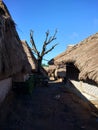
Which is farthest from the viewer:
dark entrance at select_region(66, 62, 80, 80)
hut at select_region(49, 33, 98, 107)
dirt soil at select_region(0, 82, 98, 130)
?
dark entrance at select_region(66, 62, 80, 80)

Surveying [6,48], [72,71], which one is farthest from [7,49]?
[72,71]

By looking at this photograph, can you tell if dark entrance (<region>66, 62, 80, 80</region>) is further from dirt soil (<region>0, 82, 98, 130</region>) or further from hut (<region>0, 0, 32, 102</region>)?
hut (<region>0, 0, 32, 102</region>)

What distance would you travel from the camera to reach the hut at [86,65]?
801 cm

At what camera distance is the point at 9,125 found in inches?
348

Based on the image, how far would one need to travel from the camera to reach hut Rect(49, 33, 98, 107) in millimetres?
8011

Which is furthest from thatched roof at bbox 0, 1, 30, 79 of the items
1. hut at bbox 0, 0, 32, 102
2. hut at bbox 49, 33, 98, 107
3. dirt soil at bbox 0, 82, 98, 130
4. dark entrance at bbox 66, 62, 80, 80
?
dark entrance at bbox 66, 62, 80, 80

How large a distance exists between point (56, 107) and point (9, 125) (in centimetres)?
480

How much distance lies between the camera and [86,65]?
8.96 meters

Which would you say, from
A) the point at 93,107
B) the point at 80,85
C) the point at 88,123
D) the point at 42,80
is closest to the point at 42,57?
the point at 42,80

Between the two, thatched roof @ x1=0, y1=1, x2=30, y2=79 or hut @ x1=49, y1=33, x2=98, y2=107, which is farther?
hut @ x1=49, y1=33, x2=98, y2=107

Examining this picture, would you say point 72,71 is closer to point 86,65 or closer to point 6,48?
point 86,65

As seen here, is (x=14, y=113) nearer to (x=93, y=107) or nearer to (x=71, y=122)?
(x=71, y=122)

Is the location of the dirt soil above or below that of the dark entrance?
below

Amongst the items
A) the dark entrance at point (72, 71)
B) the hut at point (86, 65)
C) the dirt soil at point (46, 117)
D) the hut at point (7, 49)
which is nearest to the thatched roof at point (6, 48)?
the hut at point (7, 49)
